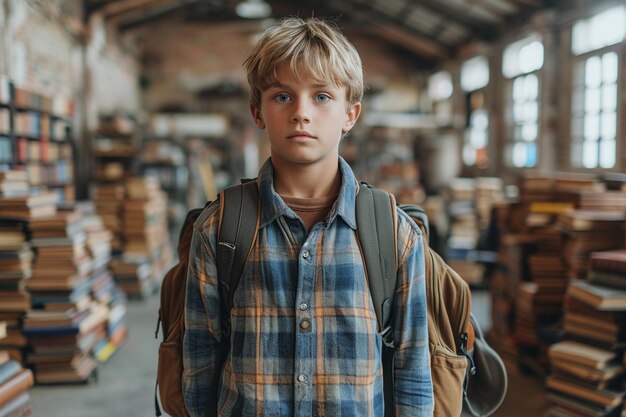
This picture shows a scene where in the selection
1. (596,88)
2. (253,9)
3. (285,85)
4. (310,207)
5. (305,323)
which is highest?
(253,9)

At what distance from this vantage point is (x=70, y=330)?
3641 millimetres

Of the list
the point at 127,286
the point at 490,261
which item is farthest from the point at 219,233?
the point at 127,286

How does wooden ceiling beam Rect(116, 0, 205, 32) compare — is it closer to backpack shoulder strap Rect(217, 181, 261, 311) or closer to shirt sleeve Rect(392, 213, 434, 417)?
backpack shoulder strap Rect(217, 181, 261, 311)

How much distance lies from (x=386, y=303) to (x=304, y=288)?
196 mm

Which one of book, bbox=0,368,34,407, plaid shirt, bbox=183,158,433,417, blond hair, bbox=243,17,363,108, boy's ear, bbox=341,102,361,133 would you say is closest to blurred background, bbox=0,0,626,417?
book, bbox=0,368,34,407

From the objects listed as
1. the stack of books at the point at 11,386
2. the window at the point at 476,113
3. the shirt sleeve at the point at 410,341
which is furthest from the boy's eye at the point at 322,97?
the window at the point at 476,113

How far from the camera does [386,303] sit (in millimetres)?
1285

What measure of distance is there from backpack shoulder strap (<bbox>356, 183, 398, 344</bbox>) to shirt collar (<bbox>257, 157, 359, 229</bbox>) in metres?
0.02

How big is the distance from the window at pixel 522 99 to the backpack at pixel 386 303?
7.39 meters

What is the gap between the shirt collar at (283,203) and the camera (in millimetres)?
1272

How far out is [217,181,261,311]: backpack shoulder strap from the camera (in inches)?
49.6

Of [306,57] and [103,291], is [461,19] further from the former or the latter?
[306,57]

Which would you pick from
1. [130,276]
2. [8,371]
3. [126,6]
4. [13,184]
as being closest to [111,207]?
[130,276]

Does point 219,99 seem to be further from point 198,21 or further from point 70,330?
point 70,330
